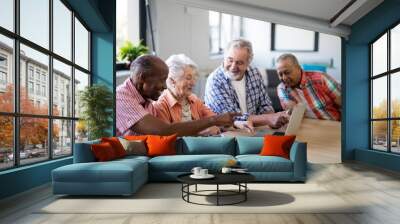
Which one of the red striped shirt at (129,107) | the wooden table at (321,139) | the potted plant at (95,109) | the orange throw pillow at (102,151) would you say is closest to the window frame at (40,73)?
the potted plant at (95,109)

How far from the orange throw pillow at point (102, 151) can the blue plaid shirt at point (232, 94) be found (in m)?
3.08

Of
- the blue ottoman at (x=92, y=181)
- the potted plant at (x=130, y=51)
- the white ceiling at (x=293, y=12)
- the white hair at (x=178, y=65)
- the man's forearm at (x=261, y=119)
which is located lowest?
the blue ottoman at (x=92, y=181)

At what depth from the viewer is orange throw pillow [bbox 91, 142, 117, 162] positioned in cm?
541

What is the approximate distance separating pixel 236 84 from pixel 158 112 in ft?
5.58

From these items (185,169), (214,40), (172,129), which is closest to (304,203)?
(185,169)

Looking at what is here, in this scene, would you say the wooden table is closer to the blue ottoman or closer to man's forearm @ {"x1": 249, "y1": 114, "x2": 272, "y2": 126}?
man's forearm @ {"x1": 249, "y1": 114, "x2": 272, "y2": 126}

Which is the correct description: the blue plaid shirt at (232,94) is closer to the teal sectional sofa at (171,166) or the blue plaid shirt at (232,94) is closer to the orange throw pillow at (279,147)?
the teal sectional sofa at (171,166)

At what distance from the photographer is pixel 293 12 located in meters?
8.78

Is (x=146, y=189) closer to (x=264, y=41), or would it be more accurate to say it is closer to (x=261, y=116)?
(x=261, y=116)

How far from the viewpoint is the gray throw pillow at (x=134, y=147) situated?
6.25 metres

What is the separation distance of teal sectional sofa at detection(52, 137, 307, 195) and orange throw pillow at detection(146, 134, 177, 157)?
149 mm

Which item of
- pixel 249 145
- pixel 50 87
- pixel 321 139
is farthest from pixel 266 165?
pixel 321 139

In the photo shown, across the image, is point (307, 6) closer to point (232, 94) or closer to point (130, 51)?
point (232, 94)

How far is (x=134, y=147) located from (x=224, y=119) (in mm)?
2353
